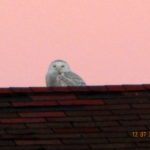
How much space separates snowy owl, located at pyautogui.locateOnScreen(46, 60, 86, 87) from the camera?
70.6ft

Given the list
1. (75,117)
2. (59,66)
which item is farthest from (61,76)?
(75,117)

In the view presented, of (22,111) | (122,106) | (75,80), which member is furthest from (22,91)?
(75,80)

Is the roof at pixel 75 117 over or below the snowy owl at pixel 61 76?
over

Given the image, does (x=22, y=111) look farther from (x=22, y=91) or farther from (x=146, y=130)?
(x=146, y=130)

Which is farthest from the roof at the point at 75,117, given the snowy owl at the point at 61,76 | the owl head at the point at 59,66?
the owl head at the point at 59,66

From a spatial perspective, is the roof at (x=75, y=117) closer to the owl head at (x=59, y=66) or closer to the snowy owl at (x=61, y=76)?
the snowy owl at (x=61, y=76)

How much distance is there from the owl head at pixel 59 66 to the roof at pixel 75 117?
214 inches

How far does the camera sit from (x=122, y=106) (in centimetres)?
1777

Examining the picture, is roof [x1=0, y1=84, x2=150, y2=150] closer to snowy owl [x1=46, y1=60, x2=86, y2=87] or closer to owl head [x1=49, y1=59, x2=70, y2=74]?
snowy owl [x1=46, y1=60, x2=86, y2=87]

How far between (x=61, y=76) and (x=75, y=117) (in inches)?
195

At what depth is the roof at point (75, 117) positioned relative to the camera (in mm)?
17703

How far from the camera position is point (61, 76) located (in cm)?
2266

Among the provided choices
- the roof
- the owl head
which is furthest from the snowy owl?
the roof

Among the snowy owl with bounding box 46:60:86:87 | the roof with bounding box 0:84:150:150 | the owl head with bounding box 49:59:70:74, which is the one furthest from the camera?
the owl head with bounding box 49:59:70:74
